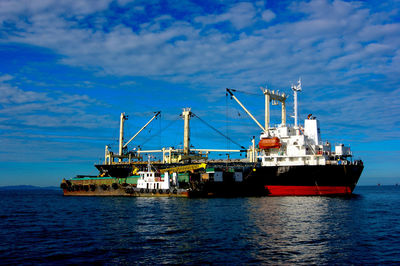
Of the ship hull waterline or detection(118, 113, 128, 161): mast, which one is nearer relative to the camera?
the ship hull waterline

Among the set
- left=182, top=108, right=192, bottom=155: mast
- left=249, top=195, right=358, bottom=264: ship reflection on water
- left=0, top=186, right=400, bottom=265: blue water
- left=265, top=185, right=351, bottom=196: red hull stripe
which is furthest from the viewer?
left=182, top=108, right=192, bottom=155: mast

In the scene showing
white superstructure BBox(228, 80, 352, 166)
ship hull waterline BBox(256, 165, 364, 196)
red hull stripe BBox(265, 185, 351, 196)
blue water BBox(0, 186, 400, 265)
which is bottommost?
blue water BBox(0, 186, 400, 265)

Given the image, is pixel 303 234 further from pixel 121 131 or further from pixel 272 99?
pixel 121 131

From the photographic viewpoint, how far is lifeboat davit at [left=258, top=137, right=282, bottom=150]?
6575 cm

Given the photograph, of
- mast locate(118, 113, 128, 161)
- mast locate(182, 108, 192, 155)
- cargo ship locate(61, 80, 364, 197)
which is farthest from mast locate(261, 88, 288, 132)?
mast locate(118, 113, 128, 161)

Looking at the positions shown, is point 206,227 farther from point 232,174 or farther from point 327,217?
point 232,174

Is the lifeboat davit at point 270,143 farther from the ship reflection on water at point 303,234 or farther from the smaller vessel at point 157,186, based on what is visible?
the ship reflection on water at point 303,234

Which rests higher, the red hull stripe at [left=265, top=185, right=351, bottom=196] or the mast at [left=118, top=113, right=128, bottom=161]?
the mast at [left=118, top=113, right=128, bottom=161]

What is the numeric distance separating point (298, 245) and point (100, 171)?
309ft

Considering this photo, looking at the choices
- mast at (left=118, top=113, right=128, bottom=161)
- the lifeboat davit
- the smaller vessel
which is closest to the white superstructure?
the lifeboat davit

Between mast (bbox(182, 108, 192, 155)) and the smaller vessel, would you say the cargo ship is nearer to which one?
the smaller vessel

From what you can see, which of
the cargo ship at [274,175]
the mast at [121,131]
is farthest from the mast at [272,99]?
the mast at [121,131]

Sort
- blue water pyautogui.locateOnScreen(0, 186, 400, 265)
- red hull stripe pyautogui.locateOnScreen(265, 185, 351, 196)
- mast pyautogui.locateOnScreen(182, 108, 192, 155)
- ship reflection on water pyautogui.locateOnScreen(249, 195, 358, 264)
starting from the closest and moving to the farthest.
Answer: blue water pyautogui.locateOnScreen(0, 186, 400, 265), ship reflection on water pyautogui.locateOnScreen(249, 195, 358, 264), red hull stripe pyautogui.locateOnScreen(265, 185, 351, 196), mast pyautogui.locateOnScreen(182, 108, 192, 155)

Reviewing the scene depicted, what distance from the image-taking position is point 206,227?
1190 inches
